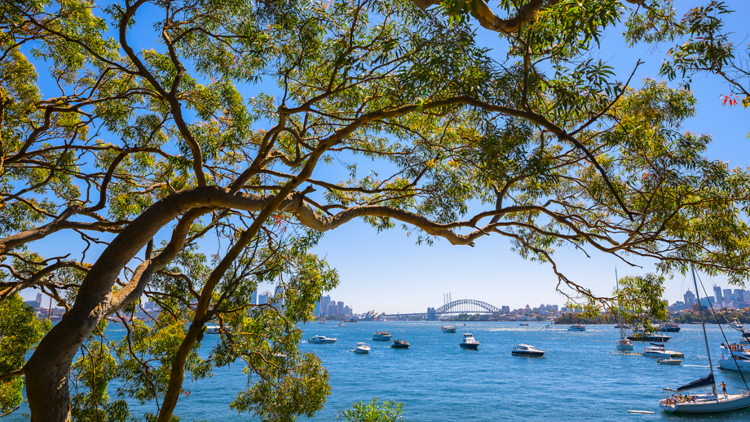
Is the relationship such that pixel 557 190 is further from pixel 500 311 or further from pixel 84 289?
pixel 500 311

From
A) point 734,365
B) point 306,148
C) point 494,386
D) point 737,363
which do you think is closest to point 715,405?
point 737,363

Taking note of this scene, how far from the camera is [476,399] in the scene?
24.3 meters

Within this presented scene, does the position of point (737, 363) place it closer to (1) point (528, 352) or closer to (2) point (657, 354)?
(2) point (657, 354)

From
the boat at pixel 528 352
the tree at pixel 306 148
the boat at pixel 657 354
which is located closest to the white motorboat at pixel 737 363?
the boat at pixel 657 354

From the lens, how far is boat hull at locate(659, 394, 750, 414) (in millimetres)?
18734

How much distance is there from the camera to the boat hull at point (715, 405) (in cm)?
1873

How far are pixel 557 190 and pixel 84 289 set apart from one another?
6.14 m

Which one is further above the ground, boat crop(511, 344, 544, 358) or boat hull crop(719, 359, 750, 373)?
boat hull crop(719, 359, 750, 373)

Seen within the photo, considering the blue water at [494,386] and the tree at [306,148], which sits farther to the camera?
the blue water at [494,386]

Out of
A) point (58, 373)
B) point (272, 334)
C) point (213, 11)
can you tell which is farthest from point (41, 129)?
point (272, 334)

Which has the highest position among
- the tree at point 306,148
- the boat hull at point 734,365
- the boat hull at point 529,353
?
the tree at point 306,148

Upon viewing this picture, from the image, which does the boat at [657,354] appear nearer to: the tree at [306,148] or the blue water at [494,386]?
the blue water at [494,386]

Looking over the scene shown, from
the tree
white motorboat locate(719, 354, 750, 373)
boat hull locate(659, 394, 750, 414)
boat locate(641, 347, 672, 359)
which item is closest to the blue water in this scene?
boat hull locate(659, 394, 750, 414)

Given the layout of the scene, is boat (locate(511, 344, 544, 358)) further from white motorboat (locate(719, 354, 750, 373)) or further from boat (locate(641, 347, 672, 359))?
white motorboat (locate(719, 354, 750, 373))
